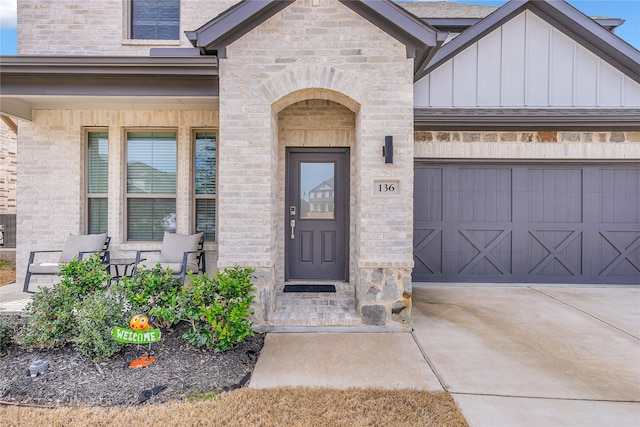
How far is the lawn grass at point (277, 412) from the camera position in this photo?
2223mm

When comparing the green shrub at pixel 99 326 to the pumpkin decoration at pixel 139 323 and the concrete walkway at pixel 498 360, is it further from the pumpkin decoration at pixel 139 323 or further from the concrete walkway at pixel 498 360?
the concrete walkway at pixel 498 360

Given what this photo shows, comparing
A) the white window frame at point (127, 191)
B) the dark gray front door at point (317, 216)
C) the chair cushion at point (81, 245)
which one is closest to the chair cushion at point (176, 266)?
the white window frame at point (127, 191)

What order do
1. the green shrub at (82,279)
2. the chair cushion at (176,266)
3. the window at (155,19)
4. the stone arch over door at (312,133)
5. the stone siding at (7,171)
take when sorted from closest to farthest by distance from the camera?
the green shrub at (82,279), the chair cushion at (176,266), the stone arch over door at (312,133), the window at (155,19), the stone siding at (7,171)

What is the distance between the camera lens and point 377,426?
2199 mm

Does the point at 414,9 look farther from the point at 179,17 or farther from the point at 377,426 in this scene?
the point at 377,426

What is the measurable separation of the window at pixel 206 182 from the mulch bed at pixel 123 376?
259 centimetres

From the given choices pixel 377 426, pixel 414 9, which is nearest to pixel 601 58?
pixel 414 9

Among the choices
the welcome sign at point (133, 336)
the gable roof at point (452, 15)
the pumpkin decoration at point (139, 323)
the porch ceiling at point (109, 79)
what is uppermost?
the gable roof at point (452, 15)

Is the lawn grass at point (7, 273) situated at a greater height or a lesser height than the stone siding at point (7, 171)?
lesser

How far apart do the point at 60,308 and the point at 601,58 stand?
331 inches

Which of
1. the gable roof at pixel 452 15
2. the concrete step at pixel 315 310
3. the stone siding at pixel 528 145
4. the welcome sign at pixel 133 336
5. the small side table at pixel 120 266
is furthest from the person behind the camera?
the gable roof at pixel 452 15

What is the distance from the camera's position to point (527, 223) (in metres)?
5.88

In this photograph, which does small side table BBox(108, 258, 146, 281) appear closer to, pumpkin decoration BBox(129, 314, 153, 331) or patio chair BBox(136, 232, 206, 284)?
patio chair BBox(136, 232, 206, 284)

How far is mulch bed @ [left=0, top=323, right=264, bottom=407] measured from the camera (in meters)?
2.49
